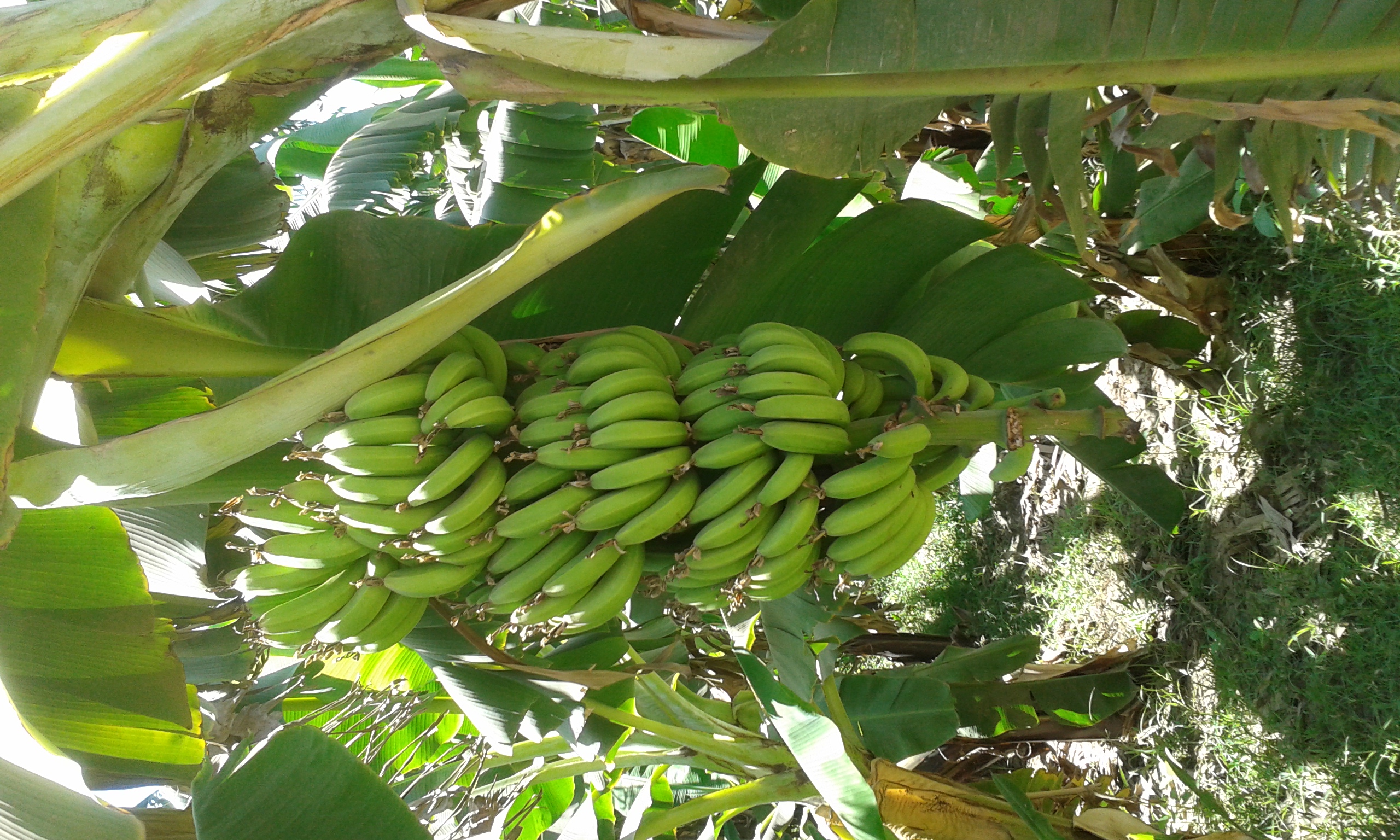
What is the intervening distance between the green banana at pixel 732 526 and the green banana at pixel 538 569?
178 millimetres

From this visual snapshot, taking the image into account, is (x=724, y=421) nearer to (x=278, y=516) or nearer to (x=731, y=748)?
(x=278, y=516)

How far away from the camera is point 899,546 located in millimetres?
1282

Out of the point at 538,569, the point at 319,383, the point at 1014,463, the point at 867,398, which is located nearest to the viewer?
the point at 319,383

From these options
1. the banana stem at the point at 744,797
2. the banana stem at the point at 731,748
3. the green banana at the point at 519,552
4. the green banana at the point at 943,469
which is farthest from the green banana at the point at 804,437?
the banana stem at the point at 744,797

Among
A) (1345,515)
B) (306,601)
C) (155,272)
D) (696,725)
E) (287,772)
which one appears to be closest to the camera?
(306,601)

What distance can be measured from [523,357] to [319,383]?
1.15 feet

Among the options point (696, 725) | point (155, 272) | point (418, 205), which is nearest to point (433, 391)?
point (155, 272)

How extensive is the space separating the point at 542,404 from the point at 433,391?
0.15 metres

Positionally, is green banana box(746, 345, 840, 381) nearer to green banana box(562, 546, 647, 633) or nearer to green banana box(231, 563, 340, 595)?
green banana box(562, 546, 647, 633)

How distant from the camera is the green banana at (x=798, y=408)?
3.79 ft

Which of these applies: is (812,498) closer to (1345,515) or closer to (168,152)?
(168,152)

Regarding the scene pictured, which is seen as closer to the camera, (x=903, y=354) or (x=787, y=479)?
(x=787, y=479)

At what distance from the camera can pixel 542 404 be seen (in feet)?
3.91

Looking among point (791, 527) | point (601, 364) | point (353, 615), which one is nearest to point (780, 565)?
point (791, 527)
